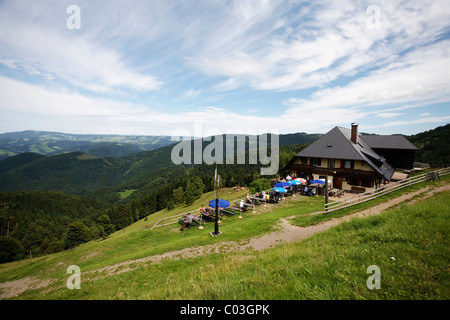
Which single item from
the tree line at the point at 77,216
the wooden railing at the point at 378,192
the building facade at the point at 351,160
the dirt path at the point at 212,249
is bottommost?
the tree line at the point at 77,216

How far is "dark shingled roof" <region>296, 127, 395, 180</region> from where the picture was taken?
28.5 metres

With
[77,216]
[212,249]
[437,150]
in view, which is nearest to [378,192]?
[212,249]

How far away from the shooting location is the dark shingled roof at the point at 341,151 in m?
28.5

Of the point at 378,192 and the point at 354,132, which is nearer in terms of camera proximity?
the point at 378,192

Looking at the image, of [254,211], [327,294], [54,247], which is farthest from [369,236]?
[54,247]

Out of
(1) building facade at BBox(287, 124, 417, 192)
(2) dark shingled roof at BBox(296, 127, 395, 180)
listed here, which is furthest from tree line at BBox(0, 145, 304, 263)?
(2) dark shingled roof at BBox(296, 127, 395, 180)

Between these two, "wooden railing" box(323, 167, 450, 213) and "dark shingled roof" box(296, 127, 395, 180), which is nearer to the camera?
"wooden railing" box(323, 167, 450, 213)

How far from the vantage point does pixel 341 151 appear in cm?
2978

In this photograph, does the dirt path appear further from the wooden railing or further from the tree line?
the tree line

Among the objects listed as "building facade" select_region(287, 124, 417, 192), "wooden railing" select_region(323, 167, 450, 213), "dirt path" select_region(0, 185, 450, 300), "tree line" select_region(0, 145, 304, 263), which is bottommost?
"tree line" select_region(0, 145, 304, 263)

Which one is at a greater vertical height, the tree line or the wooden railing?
the wooden railing

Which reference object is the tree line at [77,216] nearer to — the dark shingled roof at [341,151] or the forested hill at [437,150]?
the dark shingled roof at [341,151]

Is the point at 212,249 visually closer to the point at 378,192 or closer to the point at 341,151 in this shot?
the point at 378,192

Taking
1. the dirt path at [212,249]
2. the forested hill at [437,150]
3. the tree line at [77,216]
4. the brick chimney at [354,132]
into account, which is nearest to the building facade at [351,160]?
the brick chimney at [354,132]
